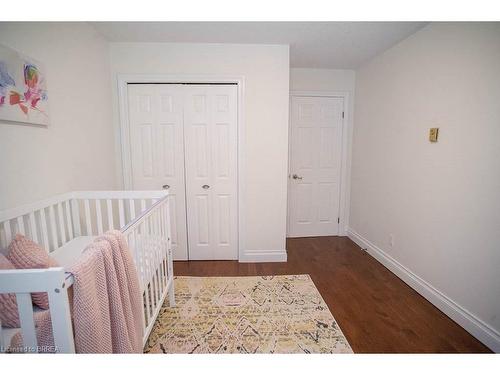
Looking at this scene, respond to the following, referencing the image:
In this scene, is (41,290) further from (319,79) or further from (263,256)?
(319,79)

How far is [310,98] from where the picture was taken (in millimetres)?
3021

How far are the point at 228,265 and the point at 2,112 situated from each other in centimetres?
205

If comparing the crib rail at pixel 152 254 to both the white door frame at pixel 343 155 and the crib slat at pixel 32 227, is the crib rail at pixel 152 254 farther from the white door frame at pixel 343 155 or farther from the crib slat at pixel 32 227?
the white door frame at pixel 343 155

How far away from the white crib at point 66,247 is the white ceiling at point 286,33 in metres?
1.43

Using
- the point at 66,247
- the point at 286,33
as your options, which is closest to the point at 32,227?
the point at 66,247

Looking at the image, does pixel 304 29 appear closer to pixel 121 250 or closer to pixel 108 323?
pixel 121 250

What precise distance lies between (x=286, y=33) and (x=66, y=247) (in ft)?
7.88

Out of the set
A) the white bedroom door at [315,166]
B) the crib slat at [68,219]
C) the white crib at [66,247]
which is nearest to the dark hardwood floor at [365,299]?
the white bedroom door at [315,166]

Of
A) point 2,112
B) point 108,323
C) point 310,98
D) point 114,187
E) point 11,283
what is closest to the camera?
point 11,283

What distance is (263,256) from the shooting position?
2512mm

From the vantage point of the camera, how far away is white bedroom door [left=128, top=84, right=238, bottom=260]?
2.33 meters

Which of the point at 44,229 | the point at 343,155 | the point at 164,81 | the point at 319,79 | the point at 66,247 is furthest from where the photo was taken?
the point at 343,155

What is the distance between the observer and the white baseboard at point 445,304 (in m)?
1.38

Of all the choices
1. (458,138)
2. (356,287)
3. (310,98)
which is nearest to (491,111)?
(458,138)
